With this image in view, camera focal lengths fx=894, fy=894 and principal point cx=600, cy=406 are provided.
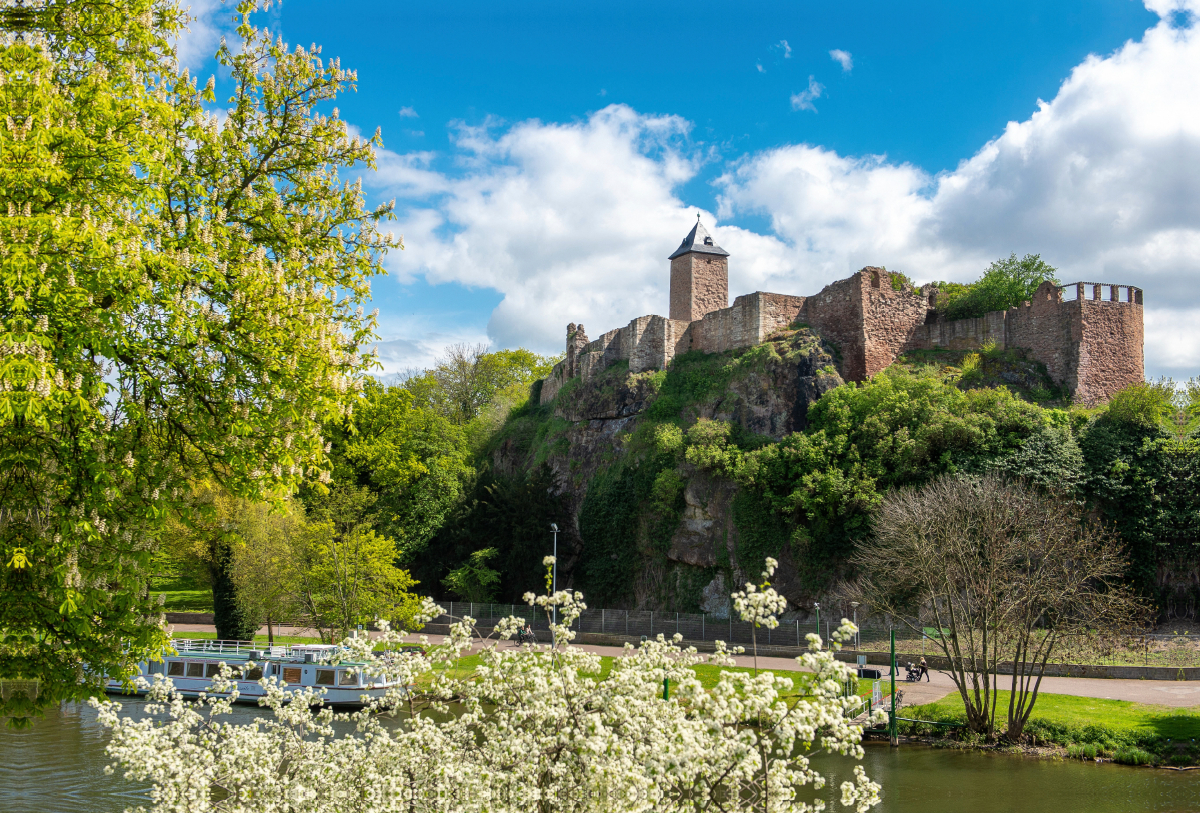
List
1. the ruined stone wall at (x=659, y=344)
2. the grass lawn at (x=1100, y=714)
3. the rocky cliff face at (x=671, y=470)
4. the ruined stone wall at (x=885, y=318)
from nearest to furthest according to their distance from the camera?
1. the grass lawn at (x=1100, y=714)
2. the rocky cliff face at (x=671, y=470)
3. the ruined stone wall at (x=885, y=318)
4. the ruined stone wall at (x=659, y=344)

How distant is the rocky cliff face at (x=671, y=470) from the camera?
1399 inches

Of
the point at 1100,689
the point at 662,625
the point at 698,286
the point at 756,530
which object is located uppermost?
the point at 698,286

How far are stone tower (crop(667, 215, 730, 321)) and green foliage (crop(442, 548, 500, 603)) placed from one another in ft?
49.5

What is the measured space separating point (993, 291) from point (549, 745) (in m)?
38.8

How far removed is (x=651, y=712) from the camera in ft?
19.0

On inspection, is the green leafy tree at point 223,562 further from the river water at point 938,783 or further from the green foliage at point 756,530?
the green foliage at point 756,530

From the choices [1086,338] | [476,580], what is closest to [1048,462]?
[1086,338]

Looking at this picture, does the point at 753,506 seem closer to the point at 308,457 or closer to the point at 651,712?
the point at 308,457

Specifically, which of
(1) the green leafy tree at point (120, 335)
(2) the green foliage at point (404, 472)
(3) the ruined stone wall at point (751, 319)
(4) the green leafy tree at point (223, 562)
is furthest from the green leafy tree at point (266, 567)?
(1) the green leafy tree at point (120, 335)

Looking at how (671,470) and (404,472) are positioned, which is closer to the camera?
(671,470)

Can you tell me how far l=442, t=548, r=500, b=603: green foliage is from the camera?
130 ft

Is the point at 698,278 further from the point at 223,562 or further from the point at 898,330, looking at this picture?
the point at 223,562

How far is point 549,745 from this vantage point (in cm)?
582

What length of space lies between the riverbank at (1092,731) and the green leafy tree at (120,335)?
54.0 feet
